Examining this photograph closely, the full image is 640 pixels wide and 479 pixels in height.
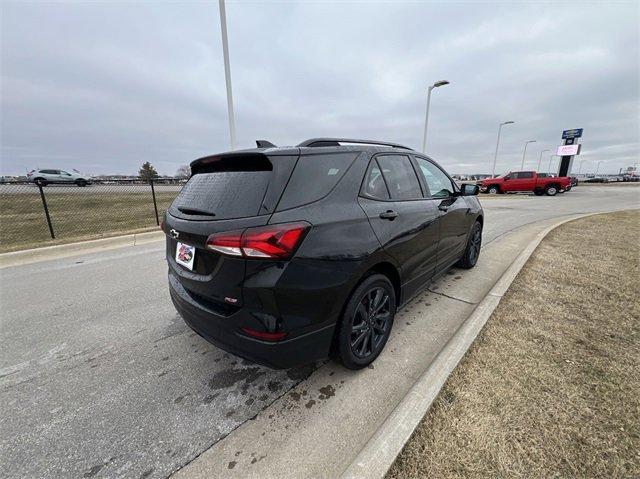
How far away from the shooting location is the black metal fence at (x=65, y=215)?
287 inches

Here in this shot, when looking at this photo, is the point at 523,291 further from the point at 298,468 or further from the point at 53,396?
the point at 53,396

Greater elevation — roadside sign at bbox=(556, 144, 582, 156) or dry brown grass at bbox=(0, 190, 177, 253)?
roadside sign at bbox=(556, 144, 582, 156)

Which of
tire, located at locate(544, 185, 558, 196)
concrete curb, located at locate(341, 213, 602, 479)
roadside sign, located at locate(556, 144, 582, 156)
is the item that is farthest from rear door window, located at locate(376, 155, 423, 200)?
roadside sign, located at locate(556, 144, 582, 156)

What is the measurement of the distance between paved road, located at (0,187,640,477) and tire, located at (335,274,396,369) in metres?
0.45

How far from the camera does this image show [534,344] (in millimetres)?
2512

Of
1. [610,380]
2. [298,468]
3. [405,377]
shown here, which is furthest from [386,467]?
[610,380]

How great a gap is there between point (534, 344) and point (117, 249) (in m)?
7.17

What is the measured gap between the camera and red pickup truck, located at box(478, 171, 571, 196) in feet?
72.7

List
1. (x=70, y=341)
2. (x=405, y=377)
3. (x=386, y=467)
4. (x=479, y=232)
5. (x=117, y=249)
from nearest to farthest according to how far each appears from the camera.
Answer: (x=386, y=467)
(x=405, y=377)
(x=70, y=341)
(x=479, y=232)
(x=117, y=249)

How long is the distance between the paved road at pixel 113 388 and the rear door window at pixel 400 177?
70.7 inches

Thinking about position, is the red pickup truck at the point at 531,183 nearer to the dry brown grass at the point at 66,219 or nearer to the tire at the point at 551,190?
the tire at the point at 551,190

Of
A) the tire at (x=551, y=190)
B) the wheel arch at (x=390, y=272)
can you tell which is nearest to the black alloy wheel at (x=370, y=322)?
the wheel arch at (x=390, y=272)

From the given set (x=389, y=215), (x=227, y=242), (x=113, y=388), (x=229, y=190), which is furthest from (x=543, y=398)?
(x=113, y=388)

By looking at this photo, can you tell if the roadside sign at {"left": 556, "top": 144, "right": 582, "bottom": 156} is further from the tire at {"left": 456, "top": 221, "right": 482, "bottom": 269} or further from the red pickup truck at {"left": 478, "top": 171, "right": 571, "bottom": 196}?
the tire at {"left": 456, "top": 221, "right": 482, "bottom": 269}
